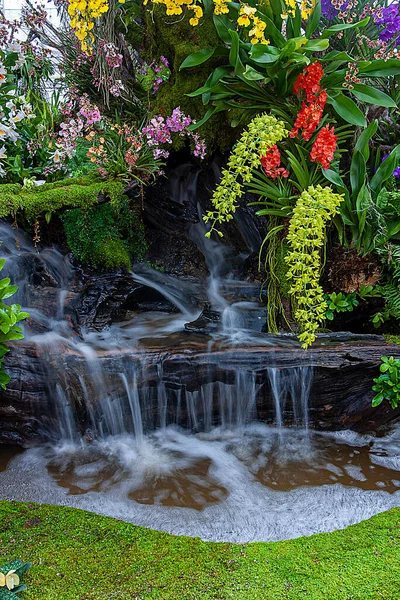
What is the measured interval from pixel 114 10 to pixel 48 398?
3.38 meters

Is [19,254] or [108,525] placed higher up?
[19,254]

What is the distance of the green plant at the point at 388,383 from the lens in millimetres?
3305

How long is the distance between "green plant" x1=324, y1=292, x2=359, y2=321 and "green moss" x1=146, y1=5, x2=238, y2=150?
5.60 feet

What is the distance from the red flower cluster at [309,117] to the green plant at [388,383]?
5.73 ft

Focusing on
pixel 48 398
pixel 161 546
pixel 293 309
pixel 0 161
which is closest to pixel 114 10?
pixel 0 161

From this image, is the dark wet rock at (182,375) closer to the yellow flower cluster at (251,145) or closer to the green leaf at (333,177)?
the yellow flower cluster at (251,145)

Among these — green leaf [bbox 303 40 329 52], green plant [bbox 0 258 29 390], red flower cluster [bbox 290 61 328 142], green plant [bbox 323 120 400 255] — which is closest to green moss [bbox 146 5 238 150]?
red flower cluster [bbox 290 61 328 142]

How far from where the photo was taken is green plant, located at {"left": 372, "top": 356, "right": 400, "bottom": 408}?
3.30 meters

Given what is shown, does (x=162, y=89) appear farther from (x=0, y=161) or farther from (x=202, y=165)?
(x=0, y=161)

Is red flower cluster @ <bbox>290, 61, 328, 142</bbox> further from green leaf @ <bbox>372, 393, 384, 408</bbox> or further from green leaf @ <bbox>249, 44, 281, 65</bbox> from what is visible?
green leaf @ <bbox>372, 393, 384, 408</bbox>

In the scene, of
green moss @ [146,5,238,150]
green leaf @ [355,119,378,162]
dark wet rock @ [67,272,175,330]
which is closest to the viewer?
green leaf @ [355,119,378,162]

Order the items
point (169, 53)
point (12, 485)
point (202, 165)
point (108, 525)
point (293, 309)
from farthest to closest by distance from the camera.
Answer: point (202, 165) → point (169, 53) → point (293, 309) → point (12, 485) → point (108, 525)

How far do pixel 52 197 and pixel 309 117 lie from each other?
2.11 metres

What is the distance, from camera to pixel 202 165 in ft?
15.8
